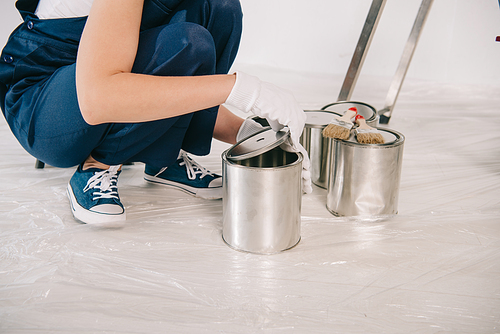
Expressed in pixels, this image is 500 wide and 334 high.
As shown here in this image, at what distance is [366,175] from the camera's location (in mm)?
813

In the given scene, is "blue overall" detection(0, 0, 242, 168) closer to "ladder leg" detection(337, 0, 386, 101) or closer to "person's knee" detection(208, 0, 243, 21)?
"person's knee" detection(208, 0, 243, 21)

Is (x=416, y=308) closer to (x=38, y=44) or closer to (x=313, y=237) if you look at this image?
(x=313, y=237)

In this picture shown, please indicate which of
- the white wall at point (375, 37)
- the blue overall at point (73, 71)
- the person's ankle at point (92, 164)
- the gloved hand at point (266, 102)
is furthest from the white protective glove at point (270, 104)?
the white wall at point (375, 37)

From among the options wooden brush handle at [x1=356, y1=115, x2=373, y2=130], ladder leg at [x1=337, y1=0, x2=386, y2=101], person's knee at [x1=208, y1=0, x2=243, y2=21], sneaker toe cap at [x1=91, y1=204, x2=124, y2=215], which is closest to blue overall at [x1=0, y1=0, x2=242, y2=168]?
person's knee at [x1=208, y1=0, x2=243, y2=21]

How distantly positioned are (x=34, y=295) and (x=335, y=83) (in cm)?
185

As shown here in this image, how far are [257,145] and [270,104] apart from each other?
0.26 feet

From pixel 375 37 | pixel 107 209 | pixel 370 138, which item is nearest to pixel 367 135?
pixel 370 138

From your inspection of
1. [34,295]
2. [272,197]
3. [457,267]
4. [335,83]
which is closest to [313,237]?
[272,197]

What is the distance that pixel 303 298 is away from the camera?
624 millimetres

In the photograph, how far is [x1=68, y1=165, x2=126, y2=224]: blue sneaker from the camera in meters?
0.83

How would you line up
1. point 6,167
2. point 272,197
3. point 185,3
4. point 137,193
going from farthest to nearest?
point 6,167 → point 137,193 → point 185,3 → point 272,197

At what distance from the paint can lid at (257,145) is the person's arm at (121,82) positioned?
4.2 inches

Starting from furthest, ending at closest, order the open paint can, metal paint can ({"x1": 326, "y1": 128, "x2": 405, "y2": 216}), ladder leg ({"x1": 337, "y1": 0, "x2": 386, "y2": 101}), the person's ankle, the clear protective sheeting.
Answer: ladder leg ({"x1": 337, "y1": 0, "x2": 386, "y2": 101}) < the person's ankle < metal paint can ({"x1": 326, "y1": 128, "x2": 405, "y2": 216}) < the open paint can < the clear protective sheeting

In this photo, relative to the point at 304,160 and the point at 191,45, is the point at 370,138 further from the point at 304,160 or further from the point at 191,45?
the point at 191,45
